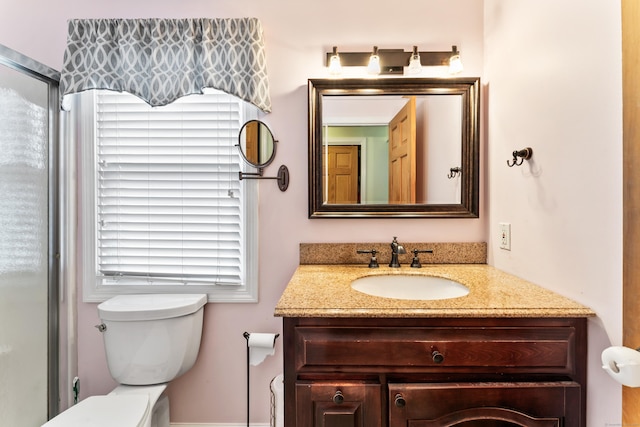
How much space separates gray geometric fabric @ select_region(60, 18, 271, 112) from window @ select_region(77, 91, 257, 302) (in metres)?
0.14

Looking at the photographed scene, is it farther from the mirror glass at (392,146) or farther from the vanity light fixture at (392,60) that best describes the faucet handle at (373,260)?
the vanity light fixture at (392,60)

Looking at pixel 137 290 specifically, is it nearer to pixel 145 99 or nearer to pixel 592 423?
pixel 145 99

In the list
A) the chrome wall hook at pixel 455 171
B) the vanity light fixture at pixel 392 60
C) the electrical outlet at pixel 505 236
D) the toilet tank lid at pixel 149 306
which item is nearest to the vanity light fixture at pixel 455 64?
the vanity light fixture at pixel 392 60

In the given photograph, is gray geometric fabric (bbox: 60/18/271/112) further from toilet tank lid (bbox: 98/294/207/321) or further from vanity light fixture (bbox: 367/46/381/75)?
toilet tank lid (bbox: 98/294/207/321)

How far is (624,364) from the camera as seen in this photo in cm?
72

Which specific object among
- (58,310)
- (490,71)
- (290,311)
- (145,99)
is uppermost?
(490,71)

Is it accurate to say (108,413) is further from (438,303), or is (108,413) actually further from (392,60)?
(392,60)

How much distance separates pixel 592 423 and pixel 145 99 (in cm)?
206

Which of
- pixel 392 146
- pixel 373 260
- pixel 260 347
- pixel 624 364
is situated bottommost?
pixel 260 347

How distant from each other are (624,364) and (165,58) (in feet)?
6.38

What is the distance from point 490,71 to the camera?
1.52 m

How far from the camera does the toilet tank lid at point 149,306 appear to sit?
141cm

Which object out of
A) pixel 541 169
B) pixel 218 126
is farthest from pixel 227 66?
pixel 541 169

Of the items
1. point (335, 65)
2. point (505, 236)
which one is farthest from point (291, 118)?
point (505, 236)
